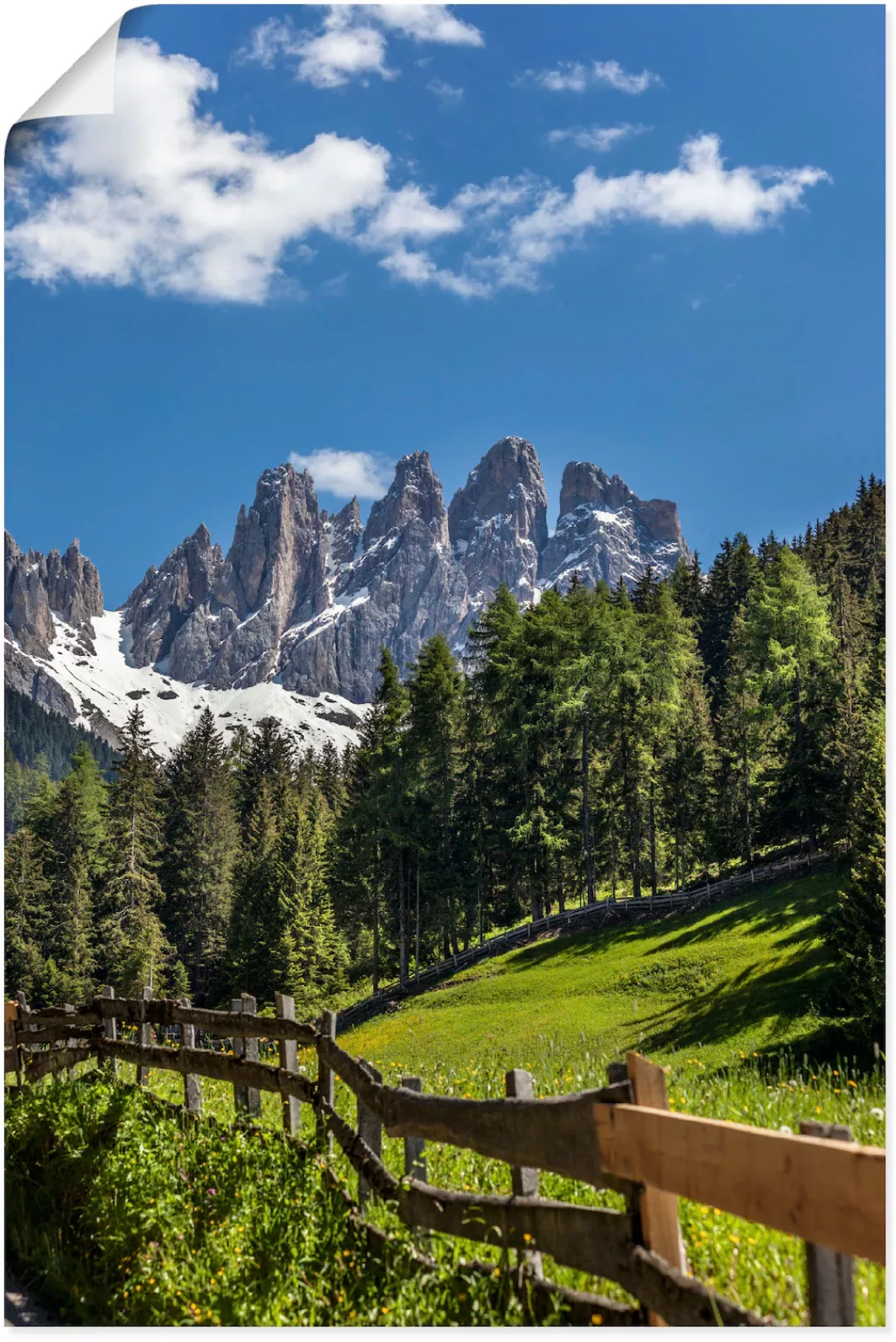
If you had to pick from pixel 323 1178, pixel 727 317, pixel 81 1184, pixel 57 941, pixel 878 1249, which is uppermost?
pixel 727 317

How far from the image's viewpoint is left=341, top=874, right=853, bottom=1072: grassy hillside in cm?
1883

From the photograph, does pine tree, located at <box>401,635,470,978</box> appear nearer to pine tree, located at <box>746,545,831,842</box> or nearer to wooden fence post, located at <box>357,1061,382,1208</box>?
pine tree, located at <box>746,545,831,842</box>

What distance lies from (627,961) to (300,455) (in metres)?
19.9

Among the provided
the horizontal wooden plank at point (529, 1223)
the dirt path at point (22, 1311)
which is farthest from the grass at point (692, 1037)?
the dirt path at point (22, 1311)

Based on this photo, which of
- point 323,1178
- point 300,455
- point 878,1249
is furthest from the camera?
point 300,455

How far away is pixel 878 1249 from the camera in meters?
2.31

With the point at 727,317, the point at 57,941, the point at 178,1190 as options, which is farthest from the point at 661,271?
the point at 57,941

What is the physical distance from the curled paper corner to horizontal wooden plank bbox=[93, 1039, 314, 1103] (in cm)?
623

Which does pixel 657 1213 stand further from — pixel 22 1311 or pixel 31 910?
pixel 31 910

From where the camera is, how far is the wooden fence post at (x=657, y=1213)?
9.53 ft

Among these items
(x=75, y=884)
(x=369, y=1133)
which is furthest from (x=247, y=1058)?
(x=75, y=884)

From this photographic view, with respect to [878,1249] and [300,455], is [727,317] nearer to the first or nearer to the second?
[878,1249]

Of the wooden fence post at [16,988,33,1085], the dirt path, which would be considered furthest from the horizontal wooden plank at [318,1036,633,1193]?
the wooden fence post at [16,988,33,1085]

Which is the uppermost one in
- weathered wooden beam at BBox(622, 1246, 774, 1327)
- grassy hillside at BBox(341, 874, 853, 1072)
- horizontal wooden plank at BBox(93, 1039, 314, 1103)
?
weathered wooden beam at BBox(622, 1246, 774, 1327)
